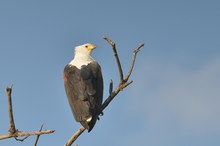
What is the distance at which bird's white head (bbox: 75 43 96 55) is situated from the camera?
35.1 ft

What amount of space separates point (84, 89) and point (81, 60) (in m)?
1.80

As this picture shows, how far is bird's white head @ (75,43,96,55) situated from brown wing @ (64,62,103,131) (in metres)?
1.40

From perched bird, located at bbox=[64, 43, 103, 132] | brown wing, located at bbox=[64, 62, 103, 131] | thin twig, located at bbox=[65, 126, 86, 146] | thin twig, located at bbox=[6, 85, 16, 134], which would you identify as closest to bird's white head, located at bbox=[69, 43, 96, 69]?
perched bird, located at bbox=[64, 43, 103, 132]

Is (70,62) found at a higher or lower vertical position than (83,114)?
higher

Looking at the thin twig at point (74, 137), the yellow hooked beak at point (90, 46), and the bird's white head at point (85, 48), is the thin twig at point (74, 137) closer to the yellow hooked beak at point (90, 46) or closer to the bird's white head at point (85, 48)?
the bird's white head at point (85, 48)

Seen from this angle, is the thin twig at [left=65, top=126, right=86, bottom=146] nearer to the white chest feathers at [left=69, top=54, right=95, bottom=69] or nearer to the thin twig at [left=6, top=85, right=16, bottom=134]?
the thin twig at [left=6, top=85, right=16, bottom=134]

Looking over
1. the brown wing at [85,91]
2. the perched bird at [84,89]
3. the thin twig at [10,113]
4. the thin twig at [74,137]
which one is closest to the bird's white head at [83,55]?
the perched bird at [84,89]

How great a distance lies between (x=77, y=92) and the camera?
8352mm

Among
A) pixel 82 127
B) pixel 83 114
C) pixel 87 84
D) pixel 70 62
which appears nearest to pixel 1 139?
pixel 82 127

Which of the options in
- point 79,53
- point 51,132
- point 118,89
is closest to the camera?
point 51,132

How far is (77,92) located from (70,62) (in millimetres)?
1763

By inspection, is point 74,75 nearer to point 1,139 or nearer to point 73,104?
point 73,104

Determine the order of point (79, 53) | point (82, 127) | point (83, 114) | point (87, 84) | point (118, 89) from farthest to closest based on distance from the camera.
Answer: point (79, 53) → point (87, 84) → point (83, 114) → point (82, 127) → point (118, 89)

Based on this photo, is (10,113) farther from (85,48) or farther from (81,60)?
(85,48)
